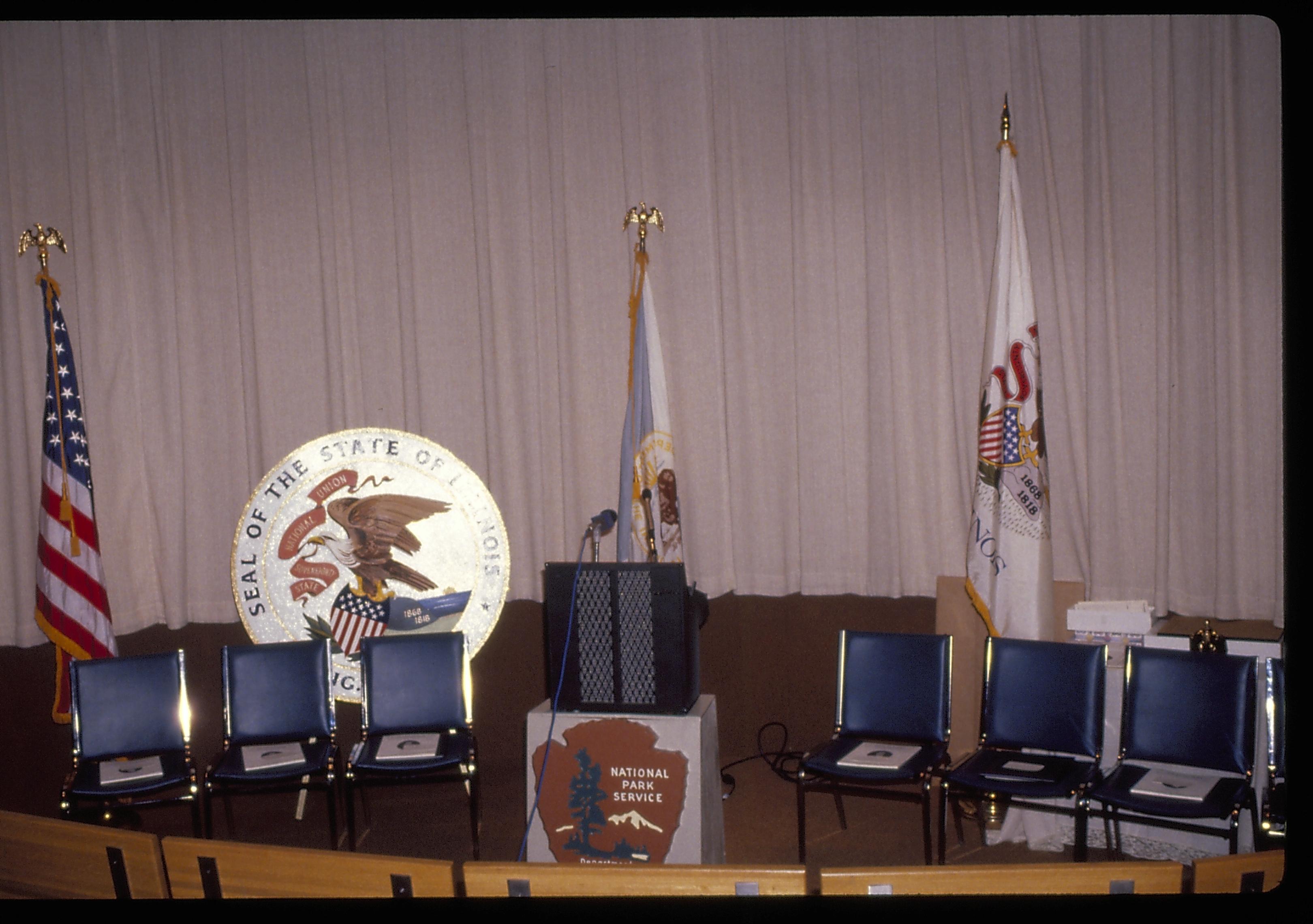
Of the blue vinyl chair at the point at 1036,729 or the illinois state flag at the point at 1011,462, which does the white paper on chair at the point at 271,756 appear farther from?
the illinois state flag at the point at 1011,462

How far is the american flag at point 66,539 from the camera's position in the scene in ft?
15.0

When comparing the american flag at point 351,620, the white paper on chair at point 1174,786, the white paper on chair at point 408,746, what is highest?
the american flag at point 351,620

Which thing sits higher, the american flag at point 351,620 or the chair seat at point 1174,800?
the american flag at point 351,620

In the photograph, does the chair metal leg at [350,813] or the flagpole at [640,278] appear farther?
the flagpole at [640,278]

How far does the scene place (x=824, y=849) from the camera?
416 centimetres

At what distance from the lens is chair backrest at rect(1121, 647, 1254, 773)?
3600 millimetres

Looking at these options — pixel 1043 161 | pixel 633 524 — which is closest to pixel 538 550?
pixel 633 524

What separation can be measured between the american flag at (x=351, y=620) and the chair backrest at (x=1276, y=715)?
3718 mm

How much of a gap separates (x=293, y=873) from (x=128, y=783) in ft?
6.12

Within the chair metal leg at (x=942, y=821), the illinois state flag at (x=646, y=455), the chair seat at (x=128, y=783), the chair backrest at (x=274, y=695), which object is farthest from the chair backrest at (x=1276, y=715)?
the chair seat at (x=128, y=783)

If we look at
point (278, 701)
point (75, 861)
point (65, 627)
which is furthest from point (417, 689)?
point (75, 861)

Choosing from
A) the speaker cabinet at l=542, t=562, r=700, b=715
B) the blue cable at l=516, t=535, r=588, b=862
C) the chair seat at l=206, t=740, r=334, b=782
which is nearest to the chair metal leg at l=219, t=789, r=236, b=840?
the chair seat at l=206, t=740, r=334, b=782

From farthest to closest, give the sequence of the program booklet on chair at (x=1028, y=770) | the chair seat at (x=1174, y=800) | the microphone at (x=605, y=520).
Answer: the program booklet on chair at (x=1028, y=770)
the microphone at (x=605, y=520)
the chair seat at (x=1174, y=800)

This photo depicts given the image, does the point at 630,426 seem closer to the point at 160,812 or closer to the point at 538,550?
the point at 538,550
